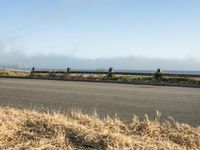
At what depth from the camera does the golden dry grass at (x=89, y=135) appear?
20.2 feet

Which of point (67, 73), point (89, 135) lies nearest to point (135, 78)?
point (67, 73)

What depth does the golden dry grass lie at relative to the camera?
243 inches

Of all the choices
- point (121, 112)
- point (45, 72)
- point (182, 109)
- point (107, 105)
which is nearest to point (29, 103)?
point (107, 105)

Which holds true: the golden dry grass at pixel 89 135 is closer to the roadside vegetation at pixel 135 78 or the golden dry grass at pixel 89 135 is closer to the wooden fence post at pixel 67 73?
the roadside vegetation at pixel 135 78

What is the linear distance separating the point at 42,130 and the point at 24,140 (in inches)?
25.1

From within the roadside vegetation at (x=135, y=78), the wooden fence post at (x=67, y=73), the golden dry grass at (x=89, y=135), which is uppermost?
the wooden fence post at (x=67, y=73)

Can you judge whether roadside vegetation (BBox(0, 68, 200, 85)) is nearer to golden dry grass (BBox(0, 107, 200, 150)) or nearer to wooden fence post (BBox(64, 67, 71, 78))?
wooden fence post (BBox(64, 67, 71, 78))

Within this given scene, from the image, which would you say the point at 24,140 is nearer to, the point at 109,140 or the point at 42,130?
the point at 42,130

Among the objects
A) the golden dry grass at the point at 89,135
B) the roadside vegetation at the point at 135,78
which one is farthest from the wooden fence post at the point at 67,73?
the golden dry grass at the point at 89,135

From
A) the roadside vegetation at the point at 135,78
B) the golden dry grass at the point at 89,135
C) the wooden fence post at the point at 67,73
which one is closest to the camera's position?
the golden dry grass at the point at 89,135

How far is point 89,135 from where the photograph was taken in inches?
260

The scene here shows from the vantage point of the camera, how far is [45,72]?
119 ft

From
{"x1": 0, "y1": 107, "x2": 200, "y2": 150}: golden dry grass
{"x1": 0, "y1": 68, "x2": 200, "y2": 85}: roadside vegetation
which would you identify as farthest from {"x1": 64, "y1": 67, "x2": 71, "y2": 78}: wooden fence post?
{"x1": 0, "y1": 107, "x2": 200, "y2": 150}: golden dry grass

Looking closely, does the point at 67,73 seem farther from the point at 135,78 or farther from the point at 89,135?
the point at 89,135
